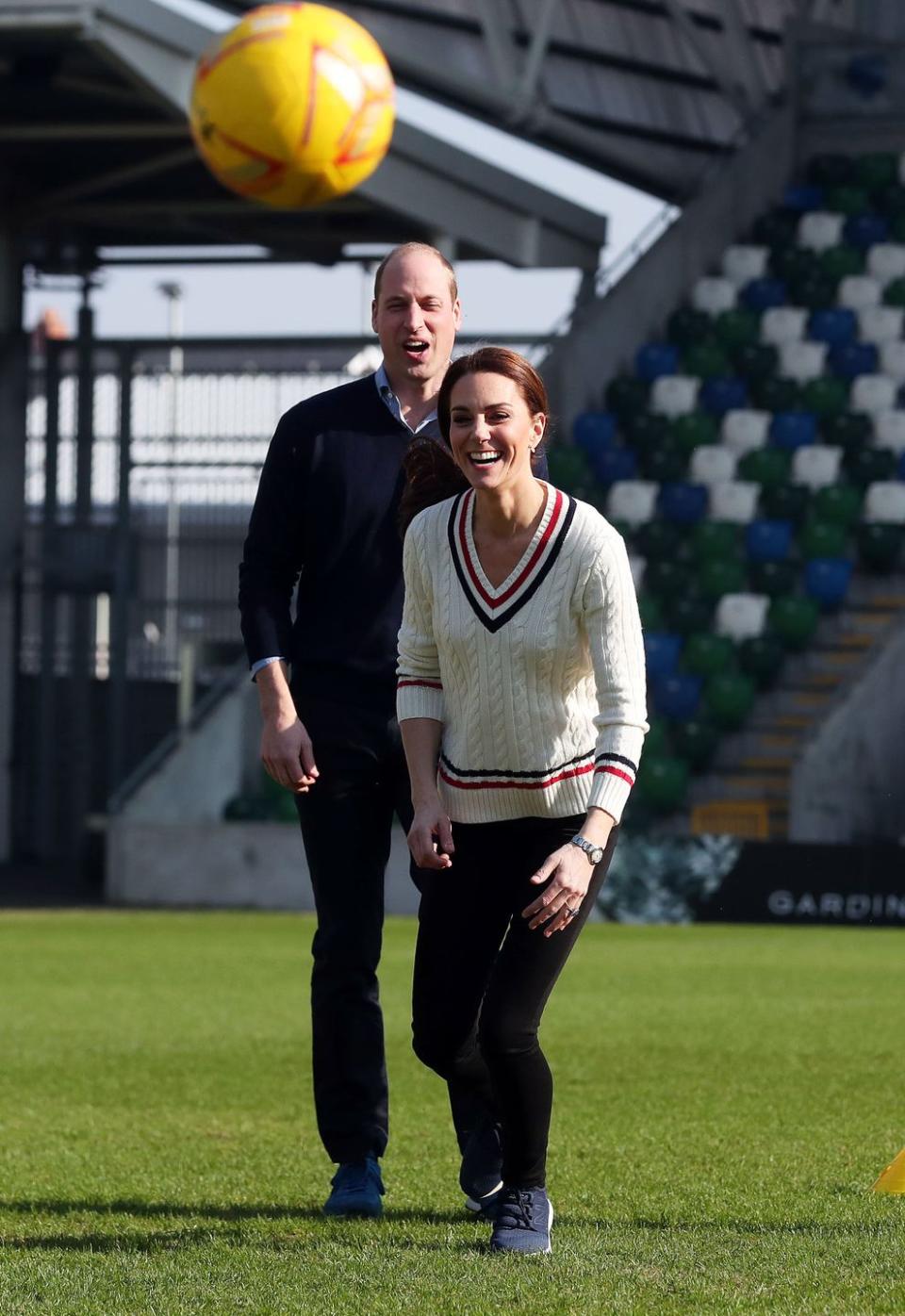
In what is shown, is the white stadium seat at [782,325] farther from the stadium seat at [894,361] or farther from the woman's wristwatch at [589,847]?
the woman's wristwatch at [589,847]

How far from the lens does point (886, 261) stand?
27.5 metres

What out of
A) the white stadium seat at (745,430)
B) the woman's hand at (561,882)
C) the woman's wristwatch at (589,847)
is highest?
the white stadium seat at (745,430)

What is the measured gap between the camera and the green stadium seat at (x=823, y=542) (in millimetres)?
23797

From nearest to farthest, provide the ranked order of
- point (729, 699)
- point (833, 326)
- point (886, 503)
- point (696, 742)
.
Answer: point (696, 742), point (729, 699), point (886, 503), point (833, 326)

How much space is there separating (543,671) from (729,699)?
57.2 ft

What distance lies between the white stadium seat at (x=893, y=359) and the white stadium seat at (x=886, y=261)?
3.65 ft

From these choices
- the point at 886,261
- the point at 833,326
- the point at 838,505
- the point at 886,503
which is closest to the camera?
the point at 886,503

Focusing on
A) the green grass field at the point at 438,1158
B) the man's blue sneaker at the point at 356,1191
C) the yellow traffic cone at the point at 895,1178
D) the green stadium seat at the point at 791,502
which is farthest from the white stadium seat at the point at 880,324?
the man's blue sneaker at the point at 356,1191

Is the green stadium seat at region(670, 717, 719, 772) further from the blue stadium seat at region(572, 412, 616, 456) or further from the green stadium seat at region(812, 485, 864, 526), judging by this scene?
the blue stadium seat at region(572, 412, 616, 456)

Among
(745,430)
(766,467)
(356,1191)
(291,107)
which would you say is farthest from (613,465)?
(356,1191)

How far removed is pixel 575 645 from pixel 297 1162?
2.29 metres

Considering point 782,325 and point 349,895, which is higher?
point 782,325

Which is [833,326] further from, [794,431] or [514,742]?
[514,742]

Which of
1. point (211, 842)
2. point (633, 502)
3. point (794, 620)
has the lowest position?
point (211, 842)
